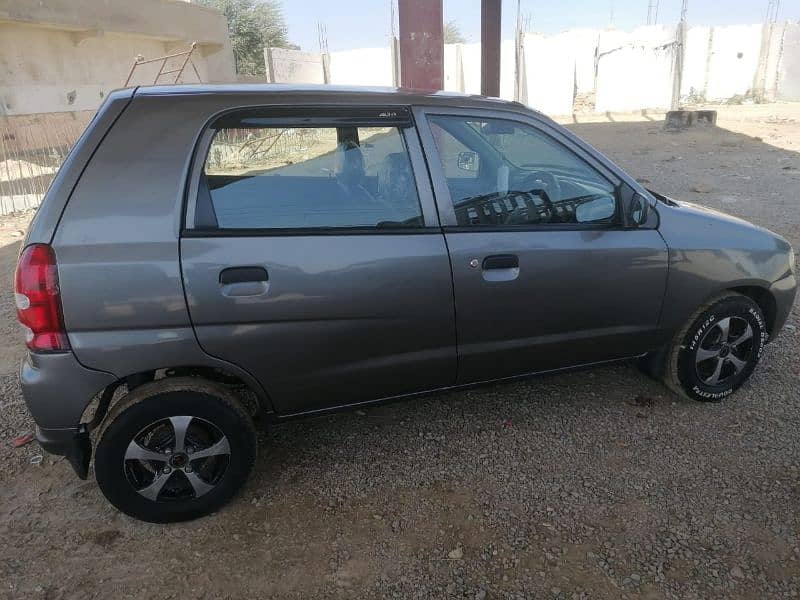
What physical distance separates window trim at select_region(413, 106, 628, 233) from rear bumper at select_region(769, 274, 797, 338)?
1140 mm

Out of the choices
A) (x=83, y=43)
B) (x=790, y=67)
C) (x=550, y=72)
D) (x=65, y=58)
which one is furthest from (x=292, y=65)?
(x=790, y=67)

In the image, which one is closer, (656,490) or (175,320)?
(175,320)

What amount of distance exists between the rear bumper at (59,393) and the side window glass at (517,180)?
1.72m

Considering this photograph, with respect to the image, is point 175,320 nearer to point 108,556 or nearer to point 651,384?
point 108,556

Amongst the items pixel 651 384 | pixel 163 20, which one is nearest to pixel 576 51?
pixel 163 20

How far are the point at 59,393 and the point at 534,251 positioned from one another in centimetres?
209

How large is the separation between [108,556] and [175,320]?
1.01 metres

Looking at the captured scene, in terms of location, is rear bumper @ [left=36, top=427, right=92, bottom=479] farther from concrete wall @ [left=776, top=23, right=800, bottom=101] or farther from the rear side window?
concrete wall @ [left=776, top=23, right=800, bottom=101]

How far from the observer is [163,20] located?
21.4 m

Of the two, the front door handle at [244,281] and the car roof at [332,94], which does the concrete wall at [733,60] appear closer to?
the car roof at [332,94]

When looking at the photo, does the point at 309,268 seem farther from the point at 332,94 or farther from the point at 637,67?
the point at 637,67

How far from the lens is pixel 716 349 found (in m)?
3.40

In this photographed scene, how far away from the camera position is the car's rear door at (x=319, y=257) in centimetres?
245

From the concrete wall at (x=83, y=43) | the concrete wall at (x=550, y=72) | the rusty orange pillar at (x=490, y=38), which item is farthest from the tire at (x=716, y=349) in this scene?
the concrete wall at (x=550, y=72)
